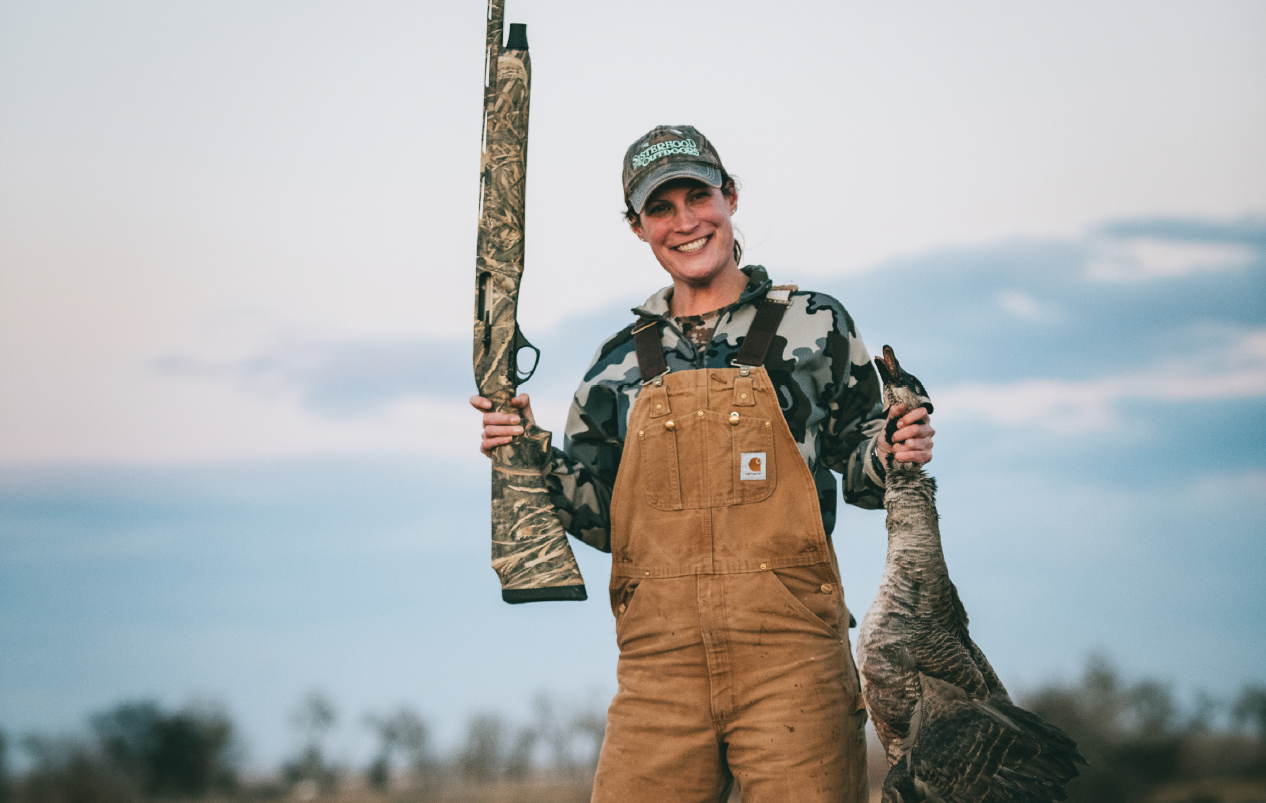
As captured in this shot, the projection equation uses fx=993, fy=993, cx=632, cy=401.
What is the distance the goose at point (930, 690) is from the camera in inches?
141

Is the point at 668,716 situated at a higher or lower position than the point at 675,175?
lower

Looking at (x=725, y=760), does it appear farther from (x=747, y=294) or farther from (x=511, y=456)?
(x=747, y=294)

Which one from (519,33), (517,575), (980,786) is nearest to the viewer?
(980,786)

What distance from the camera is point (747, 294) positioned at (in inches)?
166

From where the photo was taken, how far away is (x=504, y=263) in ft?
14.7

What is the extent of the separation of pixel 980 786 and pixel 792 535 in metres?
1.10

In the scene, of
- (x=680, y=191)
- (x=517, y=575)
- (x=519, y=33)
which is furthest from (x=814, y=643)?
(x=519, y=33)

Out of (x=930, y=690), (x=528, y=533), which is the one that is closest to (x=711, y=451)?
(x=528, y=533)

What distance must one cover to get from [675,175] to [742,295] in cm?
59

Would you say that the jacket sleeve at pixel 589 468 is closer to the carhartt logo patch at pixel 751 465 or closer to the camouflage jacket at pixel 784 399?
the camouflage jacket at pixel 784 399

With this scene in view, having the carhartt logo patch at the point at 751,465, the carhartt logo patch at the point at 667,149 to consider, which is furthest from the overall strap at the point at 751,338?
the carhartt logo patch at the point at 667,149

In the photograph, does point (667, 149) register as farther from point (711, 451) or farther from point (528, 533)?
point (528, 533)

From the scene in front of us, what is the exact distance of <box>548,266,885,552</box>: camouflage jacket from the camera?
4.06m

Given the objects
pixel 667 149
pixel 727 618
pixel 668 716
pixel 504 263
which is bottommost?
pixel 668 716
